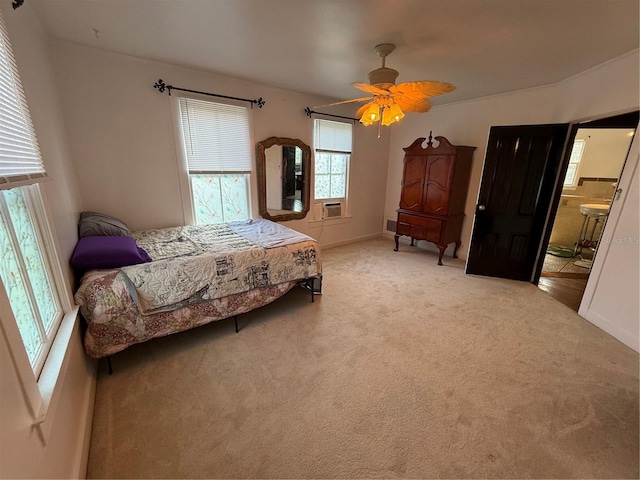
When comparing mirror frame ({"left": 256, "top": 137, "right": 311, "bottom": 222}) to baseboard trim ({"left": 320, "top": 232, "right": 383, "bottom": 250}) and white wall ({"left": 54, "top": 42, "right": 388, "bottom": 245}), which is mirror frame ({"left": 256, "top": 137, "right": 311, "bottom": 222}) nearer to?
white wall ({"left": 54, "top": 42, "right": 388, "bottom": 245})

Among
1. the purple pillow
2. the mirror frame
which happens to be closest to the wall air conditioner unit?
the mirror frame

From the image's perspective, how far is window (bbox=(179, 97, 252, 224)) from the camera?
9.84ft

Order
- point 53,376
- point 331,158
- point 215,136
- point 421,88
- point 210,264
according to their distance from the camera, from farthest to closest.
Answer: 1. point 331,158
2. point 215,136
3. point 210,264
4. point 421,88
5. point 53,376

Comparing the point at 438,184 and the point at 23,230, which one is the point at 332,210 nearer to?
the point at 438,184


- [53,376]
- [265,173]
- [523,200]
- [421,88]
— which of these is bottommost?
[53,376]

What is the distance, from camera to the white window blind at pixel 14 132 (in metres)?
1.02

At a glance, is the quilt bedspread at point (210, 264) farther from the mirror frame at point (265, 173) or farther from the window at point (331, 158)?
the window at point (331, 158)

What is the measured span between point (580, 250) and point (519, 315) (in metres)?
3.11

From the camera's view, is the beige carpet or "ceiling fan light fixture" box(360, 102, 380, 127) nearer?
the beige carpet

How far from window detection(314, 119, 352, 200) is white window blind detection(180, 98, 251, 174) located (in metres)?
1.12

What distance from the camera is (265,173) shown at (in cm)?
354

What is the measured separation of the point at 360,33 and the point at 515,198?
102 inches

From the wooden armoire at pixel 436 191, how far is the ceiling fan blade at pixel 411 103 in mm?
1509

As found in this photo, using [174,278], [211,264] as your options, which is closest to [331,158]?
[211,264]
